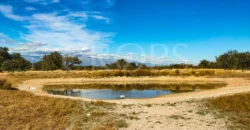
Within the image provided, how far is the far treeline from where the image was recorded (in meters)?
78.2

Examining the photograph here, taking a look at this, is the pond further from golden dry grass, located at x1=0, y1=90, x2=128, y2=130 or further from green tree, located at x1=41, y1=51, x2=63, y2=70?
green tree, located at x1=41, y1=51, x2=63, y2=70

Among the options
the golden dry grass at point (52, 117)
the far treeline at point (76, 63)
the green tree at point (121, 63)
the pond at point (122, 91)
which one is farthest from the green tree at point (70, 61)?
the golden dry grass at point (52, 117)

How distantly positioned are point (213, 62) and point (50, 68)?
6008 cm

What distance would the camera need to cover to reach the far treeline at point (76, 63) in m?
78.2

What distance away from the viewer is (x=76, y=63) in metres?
90.6

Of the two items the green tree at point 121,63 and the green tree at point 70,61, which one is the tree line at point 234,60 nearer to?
the green tree at point 121,63

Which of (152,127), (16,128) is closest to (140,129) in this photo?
(152,127)

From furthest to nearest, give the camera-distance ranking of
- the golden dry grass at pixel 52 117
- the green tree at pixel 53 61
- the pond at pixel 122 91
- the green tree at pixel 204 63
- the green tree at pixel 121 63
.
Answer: the green tree at pixel 204 63 < the green tree at pixel 121 63 < the green tree at pixel 53 61 < the pond at pixel 122 91 < the golden dry grass at pixel 52 117

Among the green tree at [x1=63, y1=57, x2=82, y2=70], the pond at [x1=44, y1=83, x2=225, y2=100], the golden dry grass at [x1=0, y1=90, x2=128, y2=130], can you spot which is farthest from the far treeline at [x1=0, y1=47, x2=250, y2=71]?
the golden dry grass at [x1=0, y1=90, x2=128, y2=130]

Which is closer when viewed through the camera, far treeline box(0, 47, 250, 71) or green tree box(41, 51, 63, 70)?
far treeline box(0, 47, 250, 71)

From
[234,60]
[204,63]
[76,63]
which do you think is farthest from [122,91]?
[204,63]

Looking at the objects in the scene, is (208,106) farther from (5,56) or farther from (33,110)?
(5,56)

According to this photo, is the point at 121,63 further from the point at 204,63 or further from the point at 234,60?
the point at 234,60

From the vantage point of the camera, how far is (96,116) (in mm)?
13578
